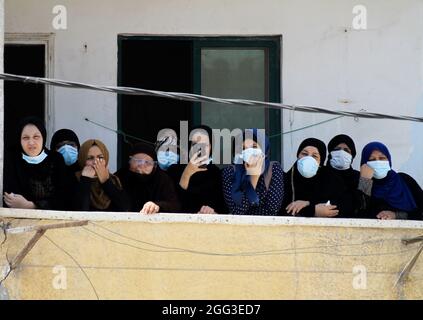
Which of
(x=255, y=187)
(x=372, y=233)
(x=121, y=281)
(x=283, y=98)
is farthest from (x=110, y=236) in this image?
(x=283, y=98)

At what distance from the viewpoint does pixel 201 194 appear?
1002 centimetres

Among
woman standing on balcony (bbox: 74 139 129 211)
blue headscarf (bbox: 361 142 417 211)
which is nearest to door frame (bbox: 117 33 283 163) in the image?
blue headscarf (bbox: 361 142 417 211)

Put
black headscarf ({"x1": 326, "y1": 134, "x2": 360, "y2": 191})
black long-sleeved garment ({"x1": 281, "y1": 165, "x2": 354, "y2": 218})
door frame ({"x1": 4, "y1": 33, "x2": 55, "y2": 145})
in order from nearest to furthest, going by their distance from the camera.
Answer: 1. black long-sleeved garment ({"x1": 281, "y1": 165, "x2": 354, "y2": 218})
2. black headscarf ({"x1": 326, "y1": 134, "x2": 360, "y2": 191})
3. door frame ({"x1": 4, "y1": 33, "x2": 55, "y2": 145})

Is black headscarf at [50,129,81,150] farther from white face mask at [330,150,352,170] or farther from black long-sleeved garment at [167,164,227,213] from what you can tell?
white face mask at [330,150,352,170]

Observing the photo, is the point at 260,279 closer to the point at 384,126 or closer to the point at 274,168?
the point at 274,168

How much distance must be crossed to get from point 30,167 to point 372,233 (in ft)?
8.06

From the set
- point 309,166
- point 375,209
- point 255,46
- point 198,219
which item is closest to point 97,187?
point 198,219

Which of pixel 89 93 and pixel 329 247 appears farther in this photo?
pixel 89 93

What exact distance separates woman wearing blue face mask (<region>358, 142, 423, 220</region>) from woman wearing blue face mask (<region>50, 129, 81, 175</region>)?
213cm

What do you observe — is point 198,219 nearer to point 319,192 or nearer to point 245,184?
point 245,184

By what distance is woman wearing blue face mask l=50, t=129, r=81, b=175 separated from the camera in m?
10.3

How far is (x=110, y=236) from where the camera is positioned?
31.7 ft

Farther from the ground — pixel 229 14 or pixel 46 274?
pixel 229 14

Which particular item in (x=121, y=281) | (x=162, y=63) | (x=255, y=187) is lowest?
(x=121, y=281)
